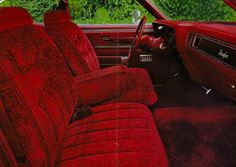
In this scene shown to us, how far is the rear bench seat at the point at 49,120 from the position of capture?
1.06 m

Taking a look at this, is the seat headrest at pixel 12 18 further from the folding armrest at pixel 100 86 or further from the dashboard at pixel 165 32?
the dashboard at pixel 165 32

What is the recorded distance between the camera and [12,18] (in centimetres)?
132

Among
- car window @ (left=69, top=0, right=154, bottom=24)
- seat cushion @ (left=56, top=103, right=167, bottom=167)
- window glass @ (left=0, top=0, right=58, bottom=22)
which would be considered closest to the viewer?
seat cushion @ (left=56, top=103, right=167, bottom=167)

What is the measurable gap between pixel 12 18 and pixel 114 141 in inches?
29.0

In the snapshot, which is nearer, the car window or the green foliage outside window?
the green foliage outside window

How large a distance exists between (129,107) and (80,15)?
285cm

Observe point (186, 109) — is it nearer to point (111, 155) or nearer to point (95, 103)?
point (95, 103)

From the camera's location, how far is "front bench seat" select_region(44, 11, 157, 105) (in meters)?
1.96

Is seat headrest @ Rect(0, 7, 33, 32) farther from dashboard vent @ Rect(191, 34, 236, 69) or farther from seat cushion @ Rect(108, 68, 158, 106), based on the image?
dashboard vent @ Rect(191, 34, 236, 69)

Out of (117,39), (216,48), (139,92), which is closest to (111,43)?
(117,39)

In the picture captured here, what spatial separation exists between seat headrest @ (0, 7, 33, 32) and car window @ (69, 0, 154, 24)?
2613 mm

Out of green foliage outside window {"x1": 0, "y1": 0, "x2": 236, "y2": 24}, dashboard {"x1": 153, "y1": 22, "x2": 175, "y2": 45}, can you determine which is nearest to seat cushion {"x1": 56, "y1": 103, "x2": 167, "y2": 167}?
dashboard {"x1": 153, "y1": 22, "x2": 175, "y2": 45}

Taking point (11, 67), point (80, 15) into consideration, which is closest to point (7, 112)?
point (11, 67)

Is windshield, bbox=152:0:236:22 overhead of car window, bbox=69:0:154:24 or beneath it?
overhead
